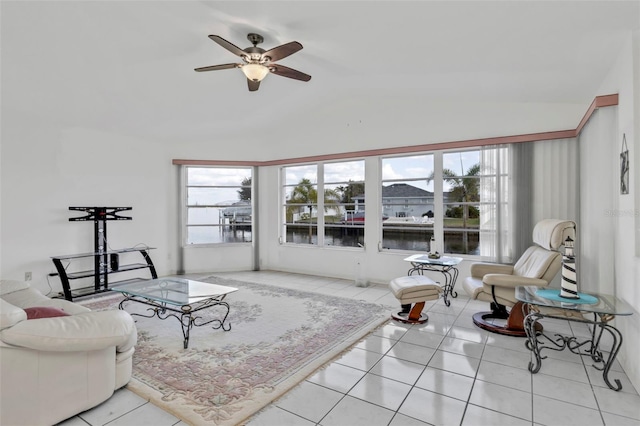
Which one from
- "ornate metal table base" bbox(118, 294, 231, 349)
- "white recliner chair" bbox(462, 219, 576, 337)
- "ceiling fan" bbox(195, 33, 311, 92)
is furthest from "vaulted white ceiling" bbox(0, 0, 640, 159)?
"ornate metal table base" bbox(118, 294, 231, 349)

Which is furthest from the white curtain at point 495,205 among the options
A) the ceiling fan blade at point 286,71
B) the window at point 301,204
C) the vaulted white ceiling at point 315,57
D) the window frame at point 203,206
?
the window frame at point 203,206

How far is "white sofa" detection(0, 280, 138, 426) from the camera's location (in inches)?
70.0

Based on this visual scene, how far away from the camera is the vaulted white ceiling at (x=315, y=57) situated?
8.35 feet

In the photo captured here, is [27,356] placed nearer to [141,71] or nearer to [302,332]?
[302,332]

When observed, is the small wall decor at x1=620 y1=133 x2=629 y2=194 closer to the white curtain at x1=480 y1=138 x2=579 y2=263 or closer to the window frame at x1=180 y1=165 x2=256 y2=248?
the white curtain at x1=480 y1=138 x2=579 y2=263

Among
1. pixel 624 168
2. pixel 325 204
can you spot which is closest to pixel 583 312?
pixel 624 168

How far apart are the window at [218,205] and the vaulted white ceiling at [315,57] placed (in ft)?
4.71

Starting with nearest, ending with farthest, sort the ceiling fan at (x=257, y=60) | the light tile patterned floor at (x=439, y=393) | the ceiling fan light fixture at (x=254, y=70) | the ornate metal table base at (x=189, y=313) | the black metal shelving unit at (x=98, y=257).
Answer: the light tile patterned floor at (x=439, y=393), the ceiling fan at (x=257, y=60), the ornate metal table base at (x=189, y=313), the ceiling fan light fixture at (x=254, y=70), the black metal shelving unit at (x=98, y=257)

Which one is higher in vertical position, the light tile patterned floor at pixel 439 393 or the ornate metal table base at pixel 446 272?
the ornate metal table base at pixel 446 272

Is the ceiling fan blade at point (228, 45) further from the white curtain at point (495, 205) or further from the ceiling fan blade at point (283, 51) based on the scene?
the white curtain at point (495, 205)

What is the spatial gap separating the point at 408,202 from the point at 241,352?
3681 millimetres

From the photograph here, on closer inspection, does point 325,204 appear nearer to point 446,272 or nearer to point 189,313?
point 446,272

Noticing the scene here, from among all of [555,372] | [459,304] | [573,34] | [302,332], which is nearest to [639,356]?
[555,372]

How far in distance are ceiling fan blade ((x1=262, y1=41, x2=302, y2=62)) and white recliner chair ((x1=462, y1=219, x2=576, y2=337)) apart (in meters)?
2.96
